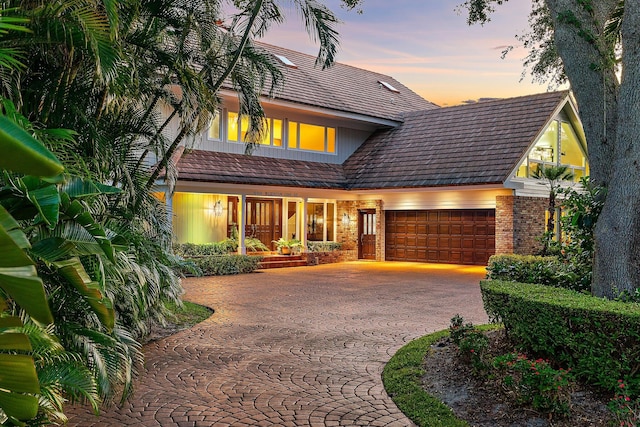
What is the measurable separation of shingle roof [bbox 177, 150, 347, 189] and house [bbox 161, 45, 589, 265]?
6 centimetres

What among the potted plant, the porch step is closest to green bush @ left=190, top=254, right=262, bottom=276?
the porch step

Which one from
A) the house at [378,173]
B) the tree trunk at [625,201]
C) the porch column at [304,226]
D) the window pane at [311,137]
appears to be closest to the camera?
the tree trunk at [625,201]

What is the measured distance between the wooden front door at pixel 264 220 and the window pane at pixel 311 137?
2.84 m

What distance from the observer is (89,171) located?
5.47 metres

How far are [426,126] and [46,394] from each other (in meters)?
21.5

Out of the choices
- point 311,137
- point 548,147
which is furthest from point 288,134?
point 548,147

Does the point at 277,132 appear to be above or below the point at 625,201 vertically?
above

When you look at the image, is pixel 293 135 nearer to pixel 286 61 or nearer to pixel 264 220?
pixel 264 220

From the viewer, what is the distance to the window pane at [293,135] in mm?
22562

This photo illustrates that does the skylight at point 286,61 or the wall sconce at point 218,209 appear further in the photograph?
the skylight at point 286,61

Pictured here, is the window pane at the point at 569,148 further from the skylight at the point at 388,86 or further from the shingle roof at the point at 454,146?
the skylight at the point at 388,86

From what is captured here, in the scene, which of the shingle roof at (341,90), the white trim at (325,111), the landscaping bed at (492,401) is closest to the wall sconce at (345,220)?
the white trim at (325,111)

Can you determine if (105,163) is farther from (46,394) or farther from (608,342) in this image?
(608,342)

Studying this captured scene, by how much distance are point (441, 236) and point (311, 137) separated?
22.2 feet
